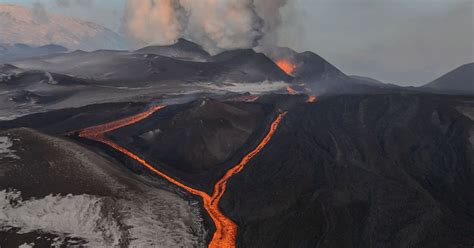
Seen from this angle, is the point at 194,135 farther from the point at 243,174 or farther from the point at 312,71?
the point at 312,71

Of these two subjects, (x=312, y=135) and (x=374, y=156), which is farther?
(x=312, y=135)

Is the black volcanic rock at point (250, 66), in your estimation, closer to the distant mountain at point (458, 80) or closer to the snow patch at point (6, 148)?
the distant mountain at point (458, 80)

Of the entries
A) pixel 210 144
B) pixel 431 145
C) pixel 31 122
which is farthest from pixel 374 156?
pixel 31 122

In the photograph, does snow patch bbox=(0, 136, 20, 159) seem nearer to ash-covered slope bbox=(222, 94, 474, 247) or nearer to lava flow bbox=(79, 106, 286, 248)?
lava flow bbox=(79, 106, 286, 248)

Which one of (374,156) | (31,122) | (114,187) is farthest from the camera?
(31,122)

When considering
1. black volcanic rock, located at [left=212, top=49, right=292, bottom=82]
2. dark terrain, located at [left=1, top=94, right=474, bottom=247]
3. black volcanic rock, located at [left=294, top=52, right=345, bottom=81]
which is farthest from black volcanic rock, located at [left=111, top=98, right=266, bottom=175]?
black volcanic rock, located at [left=294, top=52, right=345, bottom=81]

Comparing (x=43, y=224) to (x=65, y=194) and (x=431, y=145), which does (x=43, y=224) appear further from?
(x=431, y=145)

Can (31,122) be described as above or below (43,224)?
above
